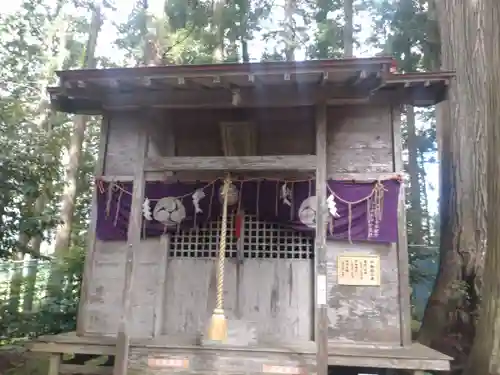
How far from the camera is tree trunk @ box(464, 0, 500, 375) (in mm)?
5797

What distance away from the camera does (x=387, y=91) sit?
707 centimetres

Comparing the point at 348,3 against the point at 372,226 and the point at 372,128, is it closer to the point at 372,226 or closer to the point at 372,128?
the point at 372,128

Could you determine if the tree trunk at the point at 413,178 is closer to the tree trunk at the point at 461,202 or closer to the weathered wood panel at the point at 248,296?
the tree trunk at the point at 461,202

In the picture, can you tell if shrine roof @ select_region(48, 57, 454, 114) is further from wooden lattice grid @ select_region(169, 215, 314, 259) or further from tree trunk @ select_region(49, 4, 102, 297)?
tree trunk @ select_region(49, 4, 102, 297)

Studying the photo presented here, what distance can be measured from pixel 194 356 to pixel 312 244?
2511 mm

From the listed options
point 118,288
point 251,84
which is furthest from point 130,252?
point 251,84

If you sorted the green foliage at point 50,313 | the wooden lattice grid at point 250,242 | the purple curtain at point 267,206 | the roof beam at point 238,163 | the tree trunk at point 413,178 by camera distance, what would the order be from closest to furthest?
the roof beam at point 238,163, the purple curtain at point 267,206, the wooden lattice grid at point 250,242, the green foliage at point 50,313, the tree trunk at point 413,178

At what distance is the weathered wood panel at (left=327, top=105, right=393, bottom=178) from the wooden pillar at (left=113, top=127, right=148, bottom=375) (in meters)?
2.81

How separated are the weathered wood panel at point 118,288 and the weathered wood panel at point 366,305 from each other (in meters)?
2.70

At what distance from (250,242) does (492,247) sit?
11.4 ft

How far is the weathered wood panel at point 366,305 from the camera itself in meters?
6.72

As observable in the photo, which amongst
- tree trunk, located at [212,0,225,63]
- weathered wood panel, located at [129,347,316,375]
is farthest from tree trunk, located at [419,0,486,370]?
tree trunk, located at [212,0,225,63]

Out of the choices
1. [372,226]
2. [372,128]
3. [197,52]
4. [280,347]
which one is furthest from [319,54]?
[280,347]

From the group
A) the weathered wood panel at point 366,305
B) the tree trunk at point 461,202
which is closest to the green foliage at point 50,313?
the weathered wood panel at point 366,305
